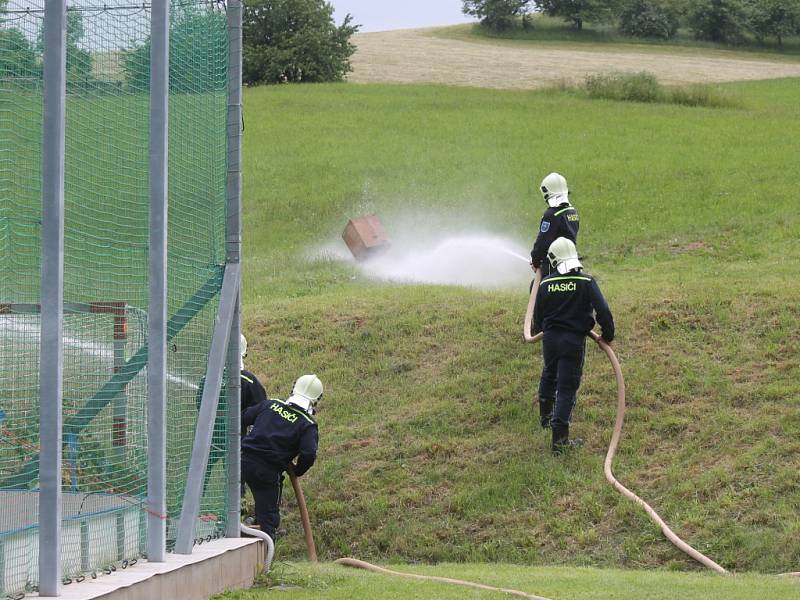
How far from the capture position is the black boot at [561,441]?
12.0m

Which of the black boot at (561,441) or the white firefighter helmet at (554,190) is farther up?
the white firefighter helmet at (554,190)

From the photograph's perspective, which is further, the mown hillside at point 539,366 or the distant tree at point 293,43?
the distant tree at point 293,43

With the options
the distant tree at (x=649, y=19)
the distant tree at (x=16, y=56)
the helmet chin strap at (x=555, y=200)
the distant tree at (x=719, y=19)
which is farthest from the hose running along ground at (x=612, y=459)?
the distant tree at (x=649, y=19)

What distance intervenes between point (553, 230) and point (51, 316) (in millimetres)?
7759

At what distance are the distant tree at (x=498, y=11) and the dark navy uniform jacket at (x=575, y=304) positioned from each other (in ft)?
221

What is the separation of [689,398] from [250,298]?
27.5 ft

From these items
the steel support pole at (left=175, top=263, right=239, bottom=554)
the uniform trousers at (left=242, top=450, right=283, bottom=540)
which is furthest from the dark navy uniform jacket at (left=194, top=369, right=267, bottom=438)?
the uniform trousers at (left=242, top=450, right=283, bottom=540)

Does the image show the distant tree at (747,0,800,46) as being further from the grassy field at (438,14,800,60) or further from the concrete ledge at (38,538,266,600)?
the concrete ledge at (38,538,266,600)

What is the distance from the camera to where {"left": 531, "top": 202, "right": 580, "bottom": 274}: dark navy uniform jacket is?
→ 42.8 feet

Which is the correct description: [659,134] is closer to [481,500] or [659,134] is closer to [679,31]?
[481,500]

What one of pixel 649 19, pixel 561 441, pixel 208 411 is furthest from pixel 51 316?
pixel 649 19

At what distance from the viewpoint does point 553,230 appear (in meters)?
13.1

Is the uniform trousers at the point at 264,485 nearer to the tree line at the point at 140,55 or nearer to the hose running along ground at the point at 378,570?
the hose running along ground at the point at 378,570

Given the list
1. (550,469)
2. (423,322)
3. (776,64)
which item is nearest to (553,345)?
(550,469)
